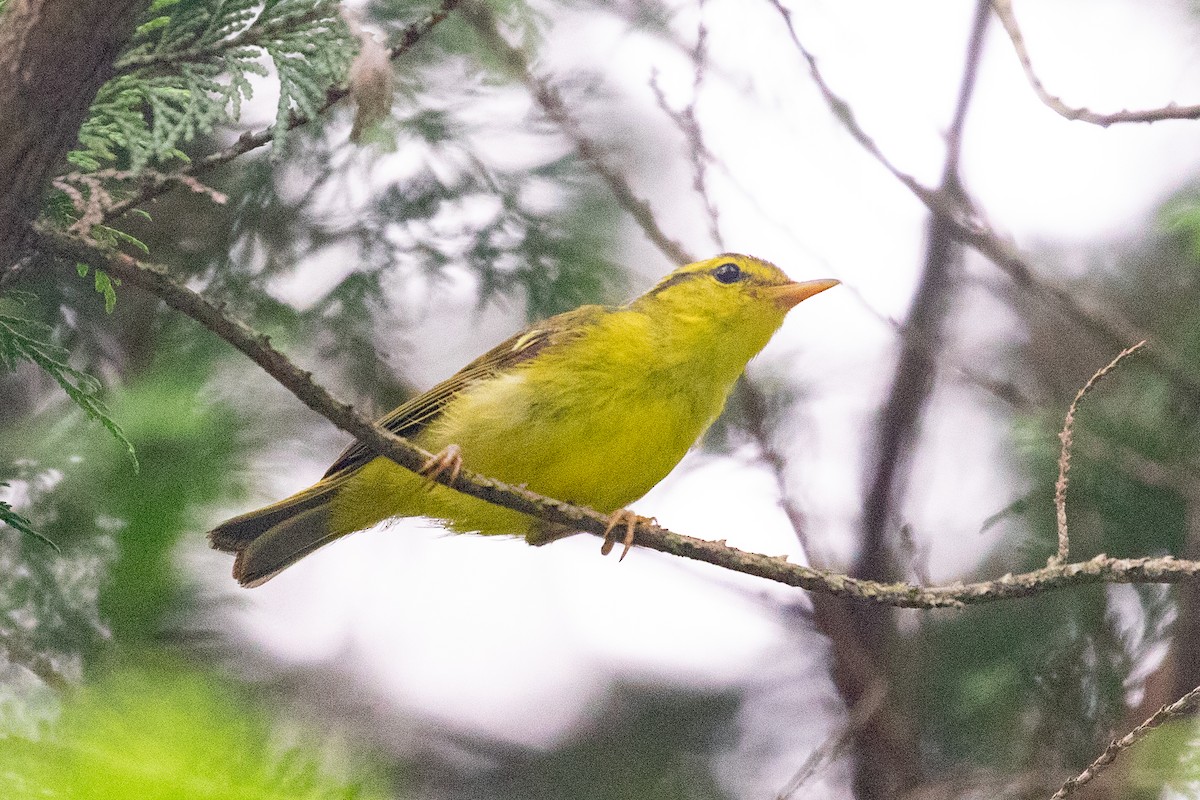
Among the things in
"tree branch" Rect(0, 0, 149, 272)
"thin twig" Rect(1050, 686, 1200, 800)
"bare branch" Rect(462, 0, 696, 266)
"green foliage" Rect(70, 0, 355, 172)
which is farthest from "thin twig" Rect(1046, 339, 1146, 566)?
"tree branch" Rect(0, 0, 149, 272)

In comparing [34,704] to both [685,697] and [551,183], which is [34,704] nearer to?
[551,183]

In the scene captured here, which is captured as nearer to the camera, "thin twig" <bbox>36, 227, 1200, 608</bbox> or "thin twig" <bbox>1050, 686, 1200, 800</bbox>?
"thin twig" <bbox>36, 227, 1200, 608</bbox>

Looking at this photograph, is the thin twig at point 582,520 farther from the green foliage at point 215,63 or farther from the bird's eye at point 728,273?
the bird's eye at point 728,273

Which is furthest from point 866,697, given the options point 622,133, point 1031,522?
point 622,133

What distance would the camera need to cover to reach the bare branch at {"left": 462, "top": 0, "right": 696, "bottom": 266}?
3.90 metres

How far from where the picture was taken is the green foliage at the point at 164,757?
32.1 inches

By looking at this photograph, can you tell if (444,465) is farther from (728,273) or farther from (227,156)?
(728,273)

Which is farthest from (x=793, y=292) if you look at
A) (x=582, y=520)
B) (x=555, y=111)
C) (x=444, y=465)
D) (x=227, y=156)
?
(x=227, y=156)

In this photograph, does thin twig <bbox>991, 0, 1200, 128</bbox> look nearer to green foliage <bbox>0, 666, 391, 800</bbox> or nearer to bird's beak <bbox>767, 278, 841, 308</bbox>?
bird's beak <bbox>767, 278, 841, 308</bbox>

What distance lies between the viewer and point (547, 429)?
10.7ft

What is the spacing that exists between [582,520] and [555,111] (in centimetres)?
176

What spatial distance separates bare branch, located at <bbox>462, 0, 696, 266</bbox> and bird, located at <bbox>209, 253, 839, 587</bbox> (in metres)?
0.39

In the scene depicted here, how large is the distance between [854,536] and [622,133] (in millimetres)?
1817

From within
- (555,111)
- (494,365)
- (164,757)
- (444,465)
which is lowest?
(164,757)
